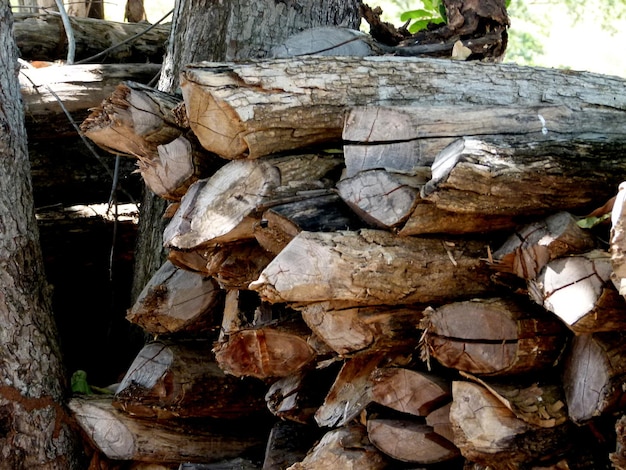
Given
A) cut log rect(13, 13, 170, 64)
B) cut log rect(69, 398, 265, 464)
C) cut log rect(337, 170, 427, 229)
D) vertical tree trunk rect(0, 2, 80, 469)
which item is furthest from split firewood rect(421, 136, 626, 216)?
cut log rect(13, 13, 170, 64)

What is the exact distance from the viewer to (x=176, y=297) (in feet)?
11.2

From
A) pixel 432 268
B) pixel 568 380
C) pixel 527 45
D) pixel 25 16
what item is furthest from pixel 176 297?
pixel 527 45

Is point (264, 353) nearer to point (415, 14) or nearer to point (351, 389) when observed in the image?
point (351, 389)

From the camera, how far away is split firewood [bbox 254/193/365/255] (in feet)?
8.51

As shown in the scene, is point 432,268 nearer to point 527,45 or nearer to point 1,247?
point 1,247

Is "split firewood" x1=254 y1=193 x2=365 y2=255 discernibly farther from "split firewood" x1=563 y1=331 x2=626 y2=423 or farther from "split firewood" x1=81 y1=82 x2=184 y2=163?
"split firewood" x1=563 y1=331 x2=626 y2=423

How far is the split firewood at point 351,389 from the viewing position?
2.77 m

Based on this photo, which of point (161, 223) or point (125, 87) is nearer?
point (125, 87)

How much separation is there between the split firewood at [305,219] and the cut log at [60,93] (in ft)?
6.53

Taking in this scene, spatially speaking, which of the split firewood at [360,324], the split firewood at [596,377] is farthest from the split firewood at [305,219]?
the split firewood at [596,377]

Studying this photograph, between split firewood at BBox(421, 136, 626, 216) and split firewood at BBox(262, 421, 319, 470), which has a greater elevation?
split firewood at BBox(421, 136, 626, 216)

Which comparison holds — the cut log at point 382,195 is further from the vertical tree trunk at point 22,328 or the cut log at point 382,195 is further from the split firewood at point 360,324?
the vertical tree trunk at point 22,328

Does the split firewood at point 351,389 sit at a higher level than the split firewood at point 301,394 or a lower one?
higher

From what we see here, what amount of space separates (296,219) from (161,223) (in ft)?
4.98
